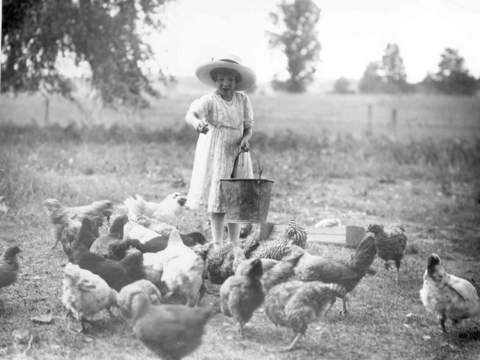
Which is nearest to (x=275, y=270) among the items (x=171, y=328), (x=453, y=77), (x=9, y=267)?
(x=171, y=328)

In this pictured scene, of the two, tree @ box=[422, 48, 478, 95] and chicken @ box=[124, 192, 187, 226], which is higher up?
tree @ box=[422, 48, 478, 95]

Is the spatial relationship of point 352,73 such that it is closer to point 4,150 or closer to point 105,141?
point 105,141

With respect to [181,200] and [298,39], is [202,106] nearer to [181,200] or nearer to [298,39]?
[181,200]

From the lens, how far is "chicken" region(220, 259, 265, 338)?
3250 mm

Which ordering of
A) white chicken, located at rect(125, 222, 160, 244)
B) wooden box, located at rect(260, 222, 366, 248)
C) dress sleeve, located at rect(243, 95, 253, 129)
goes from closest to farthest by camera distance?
white chicken, located at rect(125, 222, 160, 244) → dress sleeve, located at rect(243, 95, 253, 129) → wooden box, located at rect(260, 222, 366, 248)

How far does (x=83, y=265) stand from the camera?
3.43 meters

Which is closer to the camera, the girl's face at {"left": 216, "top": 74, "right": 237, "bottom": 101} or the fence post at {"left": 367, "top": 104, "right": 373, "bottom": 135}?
the girl's face at {"left": 216, "top": 74, "right": 237, "bottom": 101}

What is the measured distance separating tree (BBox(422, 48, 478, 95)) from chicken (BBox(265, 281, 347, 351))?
249 centimetres

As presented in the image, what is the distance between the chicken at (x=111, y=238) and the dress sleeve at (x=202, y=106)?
97 cm

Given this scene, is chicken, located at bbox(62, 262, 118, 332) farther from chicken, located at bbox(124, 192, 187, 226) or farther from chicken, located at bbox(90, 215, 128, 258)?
chicken, located at bbox(124, 192, 187, 226)

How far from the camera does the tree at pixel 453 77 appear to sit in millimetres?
4688

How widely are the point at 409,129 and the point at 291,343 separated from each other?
355cm

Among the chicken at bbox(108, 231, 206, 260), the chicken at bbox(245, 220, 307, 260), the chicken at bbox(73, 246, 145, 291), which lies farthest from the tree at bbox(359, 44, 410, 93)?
the chicken at bbox(73, 246, 145, 291)

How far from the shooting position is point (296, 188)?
6211mm
